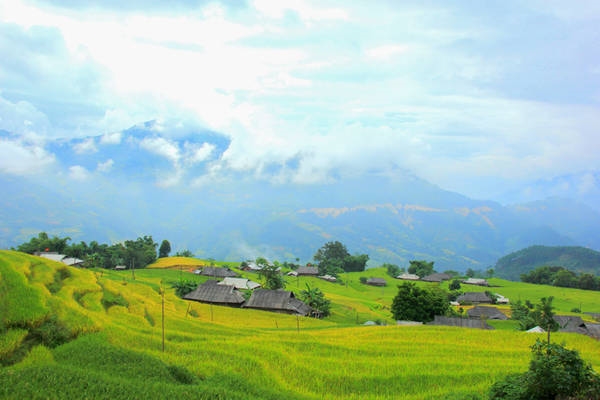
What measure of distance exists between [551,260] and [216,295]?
562 ft

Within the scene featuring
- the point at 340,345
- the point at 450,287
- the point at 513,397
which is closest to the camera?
the point at 513,397

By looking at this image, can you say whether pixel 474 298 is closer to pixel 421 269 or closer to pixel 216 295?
pixel 421 269

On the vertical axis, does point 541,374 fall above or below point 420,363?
above

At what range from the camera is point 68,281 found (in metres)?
29.7

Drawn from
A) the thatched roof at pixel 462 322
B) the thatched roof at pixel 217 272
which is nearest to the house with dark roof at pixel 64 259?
the thatched roof at pixel 217 272

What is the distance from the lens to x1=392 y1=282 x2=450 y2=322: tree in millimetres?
46875

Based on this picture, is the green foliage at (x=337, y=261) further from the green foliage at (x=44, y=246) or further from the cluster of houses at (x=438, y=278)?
the green foliage at (x=44, y=246)

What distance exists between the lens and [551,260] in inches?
6954

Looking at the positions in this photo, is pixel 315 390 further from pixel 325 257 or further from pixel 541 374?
pixel 325 257

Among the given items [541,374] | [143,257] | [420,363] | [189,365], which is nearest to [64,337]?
[189,365]

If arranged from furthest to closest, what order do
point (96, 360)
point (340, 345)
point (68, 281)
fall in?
point (68, 281), point (340, 345), point (96, 360)

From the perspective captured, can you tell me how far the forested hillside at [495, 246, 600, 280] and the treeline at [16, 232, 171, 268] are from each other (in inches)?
5538

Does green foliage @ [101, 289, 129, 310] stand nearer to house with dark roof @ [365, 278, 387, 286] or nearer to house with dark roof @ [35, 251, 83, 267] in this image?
house with dark roof @ [35, 251, 83, 267]

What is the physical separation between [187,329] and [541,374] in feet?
62.2
